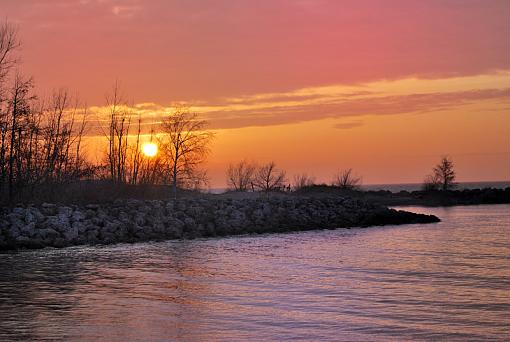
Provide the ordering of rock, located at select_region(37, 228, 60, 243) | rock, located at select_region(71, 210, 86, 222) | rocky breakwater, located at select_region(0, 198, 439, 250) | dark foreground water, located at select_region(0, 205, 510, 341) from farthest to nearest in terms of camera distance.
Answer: rock, located at select_region(71, 210, 86, 222)
rocky breakwater, located at select_region(0, 198, 439, 250)
rock, located at select_region(37, 228, 60, 243)
dark foreground water, located at select_region(0, 205, 510, 341)

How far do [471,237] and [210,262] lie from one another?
14.0 metres

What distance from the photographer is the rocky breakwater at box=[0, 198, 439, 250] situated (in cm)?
2552

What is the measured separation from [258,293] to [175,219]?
17.7 metres

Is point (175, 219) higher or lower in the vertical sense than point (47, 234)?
higher

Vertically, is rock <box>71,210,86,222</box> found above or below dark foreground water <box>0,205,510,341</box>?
above

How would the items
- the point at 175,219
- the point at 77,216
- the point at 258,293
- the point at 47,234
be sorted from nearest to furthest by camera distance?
the point at 258,293, the point at 47,234, the point at 77,216, the point at 175,219

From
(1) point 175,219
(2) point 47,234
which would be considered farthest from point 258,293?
Result: (1) point 175,219

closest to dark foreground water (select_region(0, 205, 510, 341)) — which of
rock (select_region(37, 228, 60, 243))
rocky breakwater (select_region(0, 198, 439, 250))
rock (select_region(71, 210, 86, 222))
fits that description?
rock (select_region(37, 228, 60, 243))

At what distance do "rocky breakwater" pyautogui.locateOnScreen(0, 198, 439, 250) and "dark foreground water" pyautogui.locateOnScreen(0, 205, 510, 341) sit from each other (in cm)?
231

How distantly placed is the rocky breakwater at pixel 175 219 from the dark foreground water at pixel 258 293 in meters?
2.31

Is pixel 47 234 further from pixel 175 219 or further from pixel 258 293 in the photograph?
pixel 258 293

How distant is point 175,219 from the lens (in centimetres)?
3091

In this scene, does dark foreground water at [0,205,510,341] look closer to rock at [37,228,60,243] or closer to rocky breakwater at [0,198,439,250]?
rock at [37,228,60,243]

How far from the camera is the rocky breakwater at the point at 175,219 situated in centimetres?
2552
